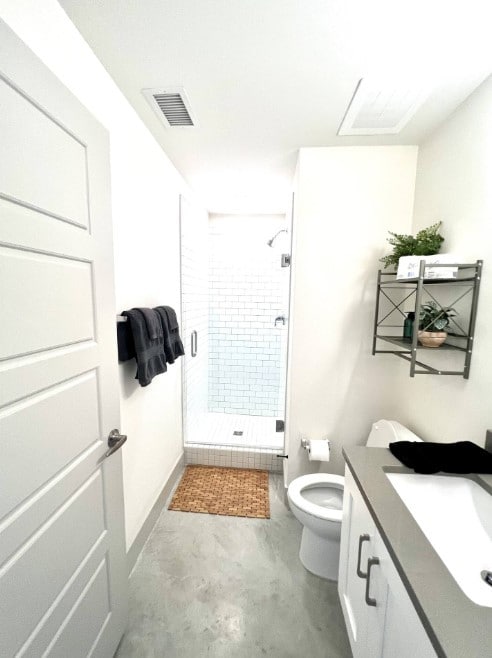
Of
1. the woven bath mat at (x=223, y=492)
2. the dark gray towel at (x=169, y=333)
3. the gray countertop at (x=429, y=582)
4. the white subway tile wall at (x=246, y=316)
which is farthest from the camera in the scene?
the white subway tile wall at (x=246, y=316)

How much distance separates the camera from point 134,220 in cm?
144

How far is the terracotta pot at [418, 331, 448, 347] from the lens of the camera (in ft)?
4.16

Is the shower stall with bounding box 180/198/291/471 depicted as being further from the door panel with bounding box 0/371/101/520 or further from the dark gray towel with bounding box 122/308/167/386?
the door panel with bounding box 0/371/101/520

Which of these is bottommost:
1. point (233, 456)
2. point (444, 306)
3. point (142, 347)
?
point (233, 456)

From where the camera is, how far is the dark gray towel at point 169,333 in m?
1.63

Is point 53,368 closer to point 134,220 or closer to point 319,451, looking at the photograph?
point 134,220

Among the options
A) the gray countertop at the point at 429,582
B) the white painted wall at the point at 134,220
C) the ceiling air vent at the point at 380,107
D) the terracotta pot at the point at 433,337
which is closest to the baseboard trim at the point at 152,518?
the white painted wall at the point at 134,220

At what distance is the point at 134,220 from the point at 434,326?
1602mm

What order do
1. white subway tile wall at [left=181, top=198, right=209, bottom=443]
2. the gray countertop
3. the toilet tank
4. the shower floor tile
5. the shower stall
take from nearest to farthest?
the gray countertop < the toilet tank < white subway tile wall at [left=181, top=198, right=209, bottom=443] < the shower floor tile < the shower stall

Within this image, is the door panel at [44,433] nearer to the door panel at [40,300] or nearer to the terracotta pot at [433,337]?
the door panel at [40,300]

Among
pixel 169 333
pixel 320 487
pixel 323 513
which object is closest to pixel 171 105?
pixel 169 333

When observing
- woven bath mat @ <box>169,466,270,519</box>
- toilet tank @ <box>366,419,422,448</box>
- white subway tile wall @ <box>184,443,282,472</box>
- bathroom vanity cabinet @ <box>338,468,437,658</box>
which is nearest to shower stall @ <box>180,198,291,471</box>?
white subway tile wall @ <box>184,443,282,472</box>

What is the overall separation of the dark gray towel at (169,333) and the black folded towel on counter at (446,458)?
129 centimetres

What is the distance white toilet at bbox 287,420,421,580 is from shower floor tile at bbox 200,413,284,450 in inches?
29.8
